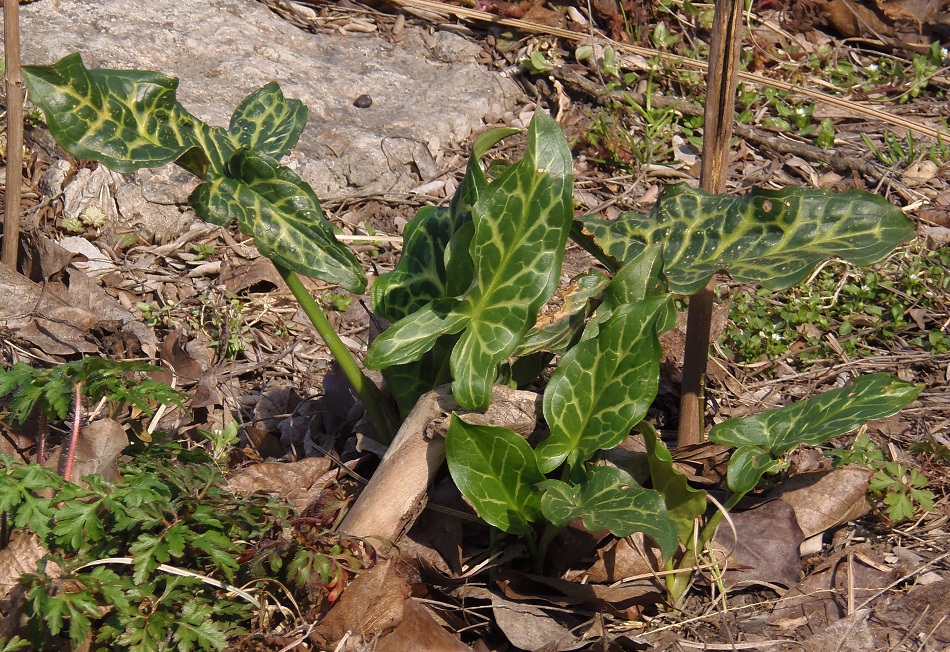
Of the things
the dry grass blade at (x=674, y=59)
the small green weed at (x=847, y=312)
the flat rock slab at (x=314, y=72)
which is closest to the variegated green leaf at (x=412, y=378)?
the small green weed at (x=847, y=312)

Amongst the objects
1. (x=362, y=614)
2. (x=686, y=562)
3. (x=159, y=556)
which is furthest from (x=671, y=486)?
(x=159, y=556)

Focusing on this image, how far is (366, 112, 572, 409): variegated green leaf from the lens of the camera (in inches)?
67.4

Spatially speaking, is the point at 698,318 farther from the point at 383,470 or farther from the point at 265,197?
the point at 265,197

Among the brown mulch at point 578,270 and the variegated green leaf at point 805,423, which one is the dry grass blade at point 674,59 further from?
the variegated green leaf at point 805,423

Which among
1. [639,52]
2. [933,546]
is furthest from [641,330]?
[639,52]

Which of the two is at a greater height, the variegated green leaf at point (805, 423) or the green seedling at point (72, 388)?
the variegated green leaf at point (805, 423)

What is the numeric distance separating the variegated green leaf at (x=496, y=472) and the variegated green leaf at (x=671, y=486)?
0.76 feet

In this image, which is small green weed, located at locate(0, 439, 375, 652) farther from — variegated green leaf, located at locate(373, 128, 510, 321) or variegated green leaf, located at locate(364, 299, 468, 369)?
variegated green leaf, located at locate(373, 128, 510, 321)

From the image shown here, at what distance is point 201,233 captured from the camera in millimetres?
3102

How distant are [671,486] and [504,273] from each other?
1.80 feet

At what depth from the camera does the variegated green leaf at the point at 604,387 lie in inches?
68.0

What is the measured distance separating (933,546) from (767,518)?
0.39 meters

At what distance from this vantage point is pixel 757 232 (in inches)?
74.9

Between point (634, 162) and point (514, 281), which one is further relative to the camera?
point (634, 162)
